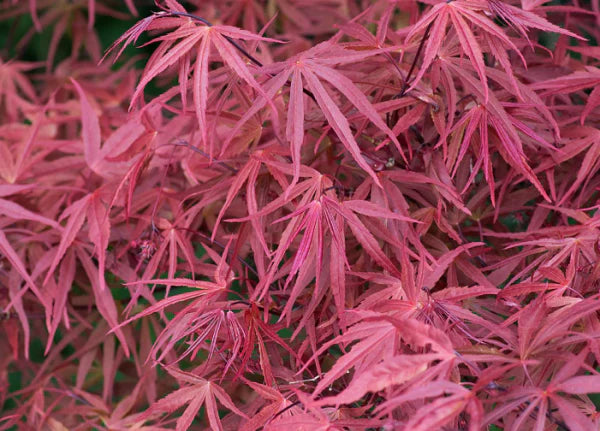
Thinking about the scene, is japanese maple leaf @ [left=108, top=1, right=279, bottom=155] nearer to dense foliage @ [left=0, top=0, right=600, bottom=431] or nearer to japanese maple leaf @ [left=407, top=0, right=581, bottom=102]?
dense foliage @ [left=0, top=0, right=600, bottom=431]

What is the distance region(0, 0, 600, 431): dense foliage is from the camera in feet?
1.82

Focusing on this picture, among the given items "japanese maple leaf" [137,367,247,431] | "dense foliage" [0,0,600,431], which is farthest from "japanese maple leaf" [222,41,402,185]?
"japanese maple leaf" [137,367,247,431]

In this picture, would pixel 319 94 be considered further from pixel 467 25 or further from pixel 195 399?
pixel 195 399

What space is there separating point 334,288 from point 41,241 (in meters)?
0.47

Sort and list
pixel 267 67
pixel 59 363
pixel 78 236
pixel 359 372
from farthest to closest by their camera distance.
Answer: pixel 59 363
pixel 78 236
pixel 267 67
pixel 359 372

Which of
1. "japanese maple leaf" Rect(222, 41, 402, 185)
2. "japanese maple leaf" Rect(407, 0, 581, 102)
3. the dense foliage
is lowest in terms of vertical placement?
the dense foliage

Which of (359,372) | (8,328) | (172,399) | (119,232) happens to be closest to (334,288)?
(359,372)

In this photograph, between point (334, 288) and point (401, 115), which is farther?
point (401, 115)

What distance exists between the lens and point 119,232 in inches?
35.3

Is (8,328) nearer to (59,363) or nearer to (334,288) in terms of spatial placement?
(59,363)

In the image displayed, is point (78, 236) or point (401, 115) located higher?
point (401, 115)

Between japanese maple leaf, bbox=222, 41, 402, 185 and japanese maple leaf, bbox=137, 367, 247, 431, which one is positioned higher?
japanese maple leaf, bbox=222, 41, 402, 185

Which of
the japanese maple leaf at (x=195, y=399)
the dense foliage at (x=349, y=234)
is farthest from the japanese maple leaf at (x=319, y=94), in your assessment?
the japanese maple leaf at (x=195, y=399)

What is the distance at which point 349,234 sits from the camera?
0.74 m
